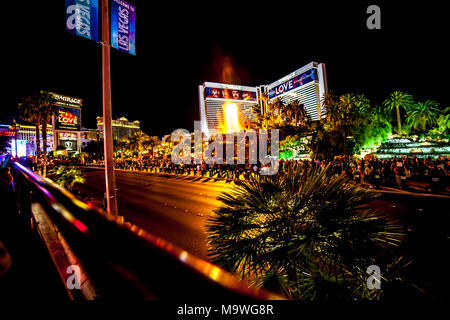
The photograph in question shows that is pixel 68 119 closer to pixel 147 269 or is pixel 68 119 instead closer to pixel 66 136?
pixel 66 136

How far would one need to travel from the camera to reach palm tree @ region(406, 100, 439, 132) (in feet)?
165

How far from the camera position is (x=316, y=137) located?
3538 cm

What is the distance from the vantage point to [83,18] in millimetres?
5270

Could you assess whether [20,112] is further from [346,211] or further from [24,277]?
[346,211]

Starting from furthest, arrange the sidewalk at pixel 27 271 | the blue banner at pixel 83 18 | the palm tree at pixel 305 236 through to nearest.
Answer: the blue banner at pixel 83 18 < the palm tree at pixel 305 236 < the sidewalk at pixel 27 271

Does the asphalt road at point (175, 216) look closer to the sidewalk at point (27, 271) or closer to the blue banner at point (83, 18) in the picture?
the sidewalk at point (27, 271)

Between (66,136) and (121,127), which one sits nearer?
(66,136)

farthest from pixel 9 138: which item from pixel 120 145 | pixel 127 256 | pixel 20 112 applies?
pixel 127 256

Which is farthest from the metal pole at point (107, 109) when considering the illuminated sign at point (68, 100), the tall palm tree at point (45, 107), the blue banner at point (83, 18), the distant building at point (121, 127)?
the distant building at point (121, 127)

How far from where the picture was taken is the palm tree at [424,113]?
5019 cm

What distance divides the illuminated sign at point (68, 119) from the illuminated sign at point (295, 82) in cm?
10466

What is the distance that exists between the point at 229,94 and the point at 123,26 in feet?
420

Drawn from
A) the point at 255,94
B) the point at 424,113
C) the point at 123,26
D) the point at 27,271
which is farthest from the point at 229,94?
the point at 27,271

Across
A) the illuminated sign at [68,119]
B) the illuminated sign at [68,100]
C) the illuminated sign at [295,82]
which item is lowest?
the illuminated sign at [68,119]
